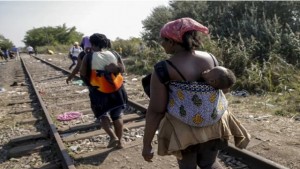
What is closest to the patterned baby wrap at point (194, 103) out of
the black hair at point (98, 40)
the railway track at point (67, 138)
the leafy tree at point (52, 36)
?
the railway track at point (67, 138)

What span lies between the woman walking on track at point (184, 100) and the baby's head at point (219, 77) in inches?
2.8

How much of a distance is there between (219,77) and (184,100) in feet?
0.97

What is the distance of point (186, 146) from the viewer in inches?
89.9

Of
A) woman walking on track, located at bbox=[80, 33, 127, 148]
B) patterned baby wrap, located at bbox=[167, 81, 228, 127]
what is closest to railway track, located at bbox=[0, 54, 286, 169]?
woman walking on track, located at bbox=[80, 33, 127, 148]

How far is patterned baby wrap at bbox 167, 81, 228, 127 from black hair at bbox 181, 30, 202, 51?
10.4 inches

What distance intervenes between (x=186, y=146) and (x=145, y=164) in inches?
86.2

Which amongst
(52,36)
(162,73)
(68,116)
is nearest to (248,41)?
(68,116)

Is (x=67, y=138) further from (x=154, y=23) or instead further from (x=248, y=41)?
(x=154, y=23)

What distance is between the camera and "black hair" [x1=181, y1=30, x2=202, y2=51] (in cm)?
227

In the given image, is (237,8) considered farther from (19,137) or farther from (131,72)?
(19,137)

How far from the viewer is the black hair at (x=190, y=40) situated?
7.45 ft

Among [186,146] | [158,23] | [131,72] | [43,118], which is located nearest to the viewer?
[186,146]

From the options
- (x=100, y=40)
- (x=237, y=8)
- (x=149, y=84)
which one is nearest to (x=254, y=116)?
(x=100, y=40)

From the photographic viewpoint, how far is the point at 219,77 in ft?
7.19
